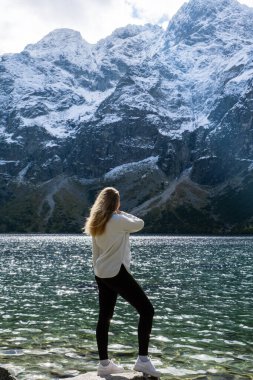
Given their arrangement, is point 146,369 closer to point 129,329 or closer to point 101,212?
point 101,212

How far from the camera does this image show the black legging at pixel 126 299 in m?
13.5

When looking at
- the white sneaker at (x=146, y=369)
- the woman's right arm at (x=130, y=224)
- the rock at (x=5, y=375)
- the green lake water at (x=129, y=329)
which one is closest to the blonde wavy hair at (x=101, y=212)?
the woman's right arm at (x=130, y=224)

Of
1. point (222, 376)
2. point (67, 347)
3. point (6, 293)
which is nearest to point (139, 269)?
point (6, 293)

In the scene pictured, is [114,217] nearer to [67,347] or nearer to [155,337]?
[67,347]

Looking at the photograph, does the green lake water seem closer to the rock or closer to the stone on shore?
the rock

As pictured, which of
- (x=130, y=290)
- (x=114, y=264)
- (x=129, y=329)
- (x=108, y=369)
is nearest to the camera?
(x=130, y=290)

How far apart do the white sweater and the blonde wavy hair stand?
0.46 ft

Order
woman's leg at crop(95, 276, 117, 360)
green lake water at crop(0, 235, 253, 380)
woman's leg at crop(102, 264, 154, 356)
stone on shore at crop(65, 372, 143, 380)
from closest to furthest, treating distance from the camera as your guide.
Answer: stone on shore at crop(65, 372, 143, 380) → woman's leg at crop(102, 264, 154, 356) → woman's leg at crop(95, 276, 117, 360) → green lake water at crop(0, 235, 253, 380)

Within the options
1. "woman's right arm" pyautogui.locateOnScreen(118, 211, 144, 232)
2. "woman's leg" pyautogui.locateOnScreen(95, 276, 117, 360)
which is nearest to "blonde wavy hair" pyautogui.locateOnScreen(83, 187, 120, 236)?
"woman's right arm" pyautogui.locateOnScreen(118, 211, 144, 232)

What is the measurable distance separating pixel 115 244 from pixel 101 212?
3.19ft

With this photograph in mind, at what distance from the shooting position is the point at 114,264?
1359cm

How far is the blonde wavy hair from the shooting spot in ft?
45.3

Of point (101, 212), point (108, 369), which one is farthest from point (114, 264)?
point (108, 369)

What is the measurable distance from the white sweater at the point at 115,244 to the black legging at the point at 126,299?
195 millimetres
